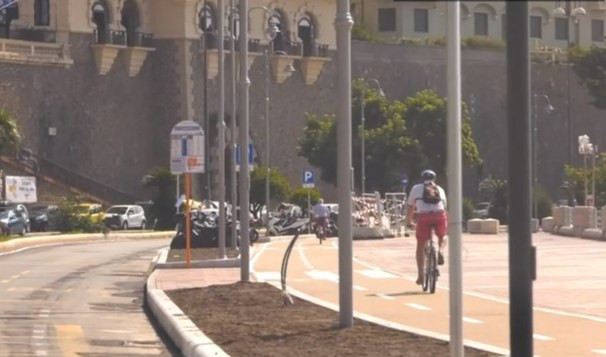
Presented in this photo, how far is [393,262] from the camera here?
34375 mm

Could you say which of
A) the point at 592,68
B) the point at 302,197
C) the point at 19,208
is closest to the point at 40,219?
the point at 19,208

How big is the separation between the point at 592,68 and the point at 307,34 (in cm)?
1807

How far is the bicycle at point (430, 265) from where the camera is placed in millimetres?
22906

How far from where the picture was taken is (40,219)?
73.4 metres

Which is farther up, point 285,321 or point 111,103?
point 111,103

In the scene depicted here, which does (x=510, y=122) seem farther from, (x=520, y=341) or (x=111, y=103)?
(x=111, y=103)

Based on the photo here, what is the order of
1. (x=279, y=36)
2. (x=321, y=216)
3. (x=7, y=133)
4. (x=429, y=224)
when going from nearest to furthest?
(x=429, y=224), (x=321, y=216), (x=7, y=133), (x=279, y=36)

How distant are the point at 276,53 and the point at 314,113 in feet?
22.3

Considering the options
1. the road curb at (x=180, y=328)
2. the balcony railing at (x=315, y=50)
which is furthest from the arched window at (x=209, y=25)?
the road curb at (x=180, y=328)

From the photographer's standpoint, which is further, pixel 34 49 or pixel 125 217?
pixel 34 49

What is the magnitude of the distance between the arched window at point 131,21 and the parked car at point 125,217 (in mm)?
12034

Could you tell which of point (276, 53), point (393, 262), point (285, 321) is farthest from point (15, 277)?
point (276, 53)

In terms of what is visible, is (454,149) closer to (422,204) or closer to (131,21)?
(422,204)

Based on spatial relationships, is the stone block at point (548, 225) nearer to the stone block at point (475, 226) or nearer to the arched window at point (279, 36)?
the stone block at point (475, 226)
